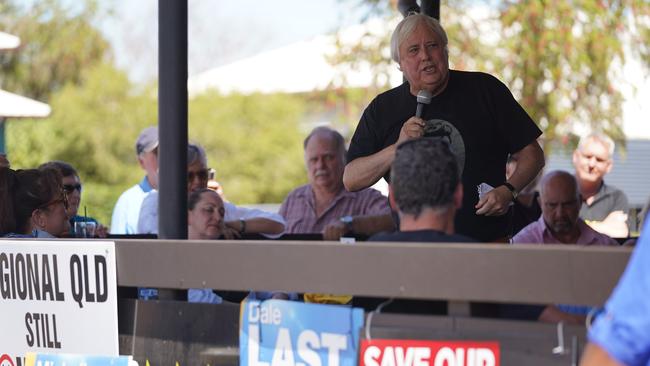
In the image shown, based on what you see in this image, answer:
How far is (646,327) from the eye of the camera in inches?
89.5

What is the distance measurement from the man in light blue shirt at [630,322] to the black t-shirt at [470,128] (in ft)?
8.08

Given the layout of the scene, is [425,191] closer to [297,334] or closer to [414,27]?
[297,334]

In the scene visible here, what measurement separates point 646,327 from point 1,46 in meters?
9.23

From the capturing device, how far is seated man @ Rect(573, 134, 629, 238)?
909 cm

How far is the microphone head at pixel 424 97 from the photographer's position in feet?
15.6

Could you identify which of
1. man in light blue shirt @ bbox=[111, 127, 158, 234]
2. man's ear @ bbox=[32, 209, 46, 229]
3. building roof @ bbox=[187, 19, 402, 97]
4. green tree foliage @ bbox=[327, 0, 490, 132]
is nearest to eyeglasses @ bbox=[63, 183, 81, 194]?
man in light blue shirt @ bbox=[111, 127, 158, 234]

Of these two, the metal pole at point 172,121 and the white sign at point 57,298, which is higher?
the metal pole at point 172,121

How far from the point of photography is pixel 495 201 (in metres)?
4.54

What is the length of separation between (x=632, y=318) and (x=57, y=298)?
2460 millimetres

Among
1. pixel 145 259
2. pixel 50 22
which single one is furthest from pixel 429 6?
pixel 50 22

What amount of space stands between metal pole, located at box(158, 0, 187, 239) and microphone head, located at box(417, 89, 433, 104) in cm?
107

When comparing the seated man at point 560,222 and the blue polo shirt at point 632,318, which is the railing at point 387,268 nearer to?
the blue polo shirt at point 632,318

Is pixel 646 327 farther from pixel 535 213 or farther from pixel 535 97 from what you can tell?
pixel 535 97

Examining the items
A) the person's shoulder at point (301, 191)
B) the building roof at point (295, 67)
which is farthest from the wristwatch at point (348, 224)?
the building roof at point (295, 67)
